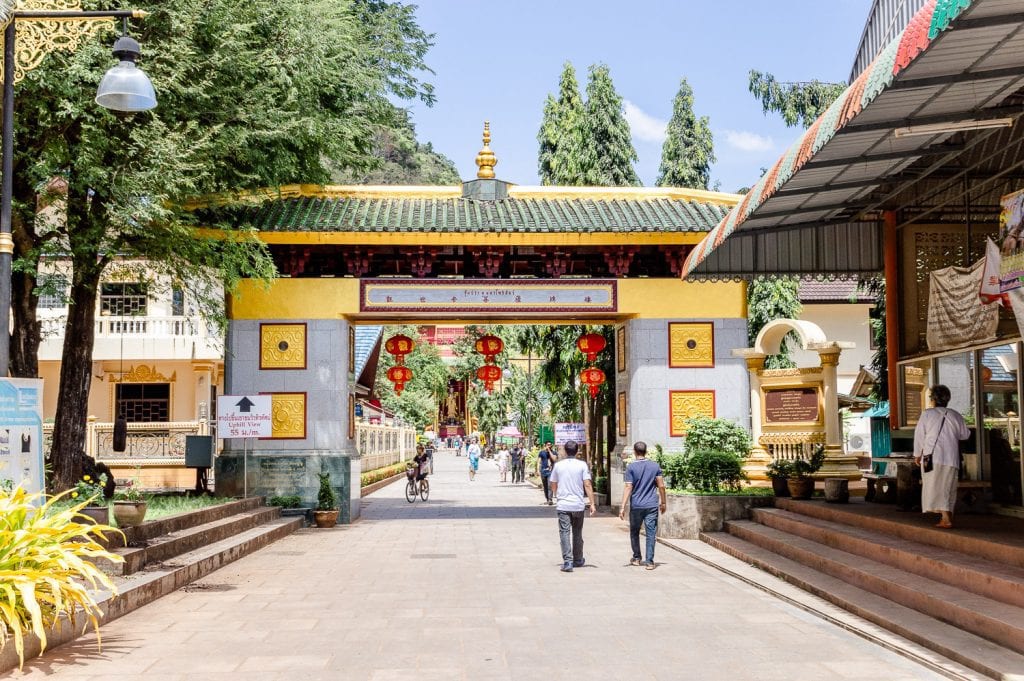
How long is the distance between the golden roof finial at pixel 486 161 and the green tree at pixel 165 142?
3895mm

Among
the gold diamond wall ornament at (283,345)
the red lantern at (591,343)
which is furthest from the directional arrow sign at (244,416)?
the red lantern at (591,343)

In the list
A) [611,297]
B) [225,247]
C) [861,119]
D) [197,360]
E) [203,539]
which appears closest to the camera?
[861,119]

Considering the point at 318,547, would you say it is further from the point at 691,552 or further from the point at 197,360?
the point at 197,360

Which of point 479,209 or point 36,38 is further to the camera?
point 479,209

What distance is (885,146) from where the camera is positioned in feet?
38.3

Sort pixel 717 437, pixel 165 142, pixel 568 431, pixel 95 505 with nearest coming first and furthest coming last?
pixel 95 505
pixel 165 142
pixel 717 437
pixel 568 431

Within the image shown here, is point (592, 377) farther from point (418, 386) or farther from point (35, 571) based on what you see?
point (418, 386)

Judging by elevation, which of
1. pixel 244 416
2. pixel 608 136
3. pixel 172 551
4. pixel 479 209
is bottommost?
pixel 172 551

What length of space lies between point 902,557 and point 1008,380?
3404 mm

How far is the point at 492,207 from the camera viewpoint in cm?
2097

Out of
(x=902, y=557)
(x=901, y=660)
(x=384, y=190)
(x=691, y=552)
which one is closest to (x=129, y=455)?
(x=384, y=190)

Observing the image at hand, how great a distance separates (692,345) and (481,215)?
4779 mm

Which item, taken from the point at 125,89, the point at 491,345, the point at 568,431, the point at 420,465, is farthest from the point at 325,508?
the point at 125,89

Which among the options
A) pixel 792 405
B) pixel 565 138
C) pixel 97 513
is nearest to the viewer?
pixel 97 513
